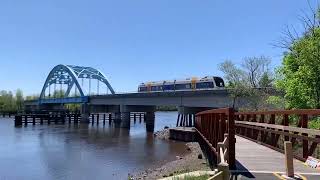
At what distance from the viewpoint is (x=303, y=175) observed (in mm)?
9844

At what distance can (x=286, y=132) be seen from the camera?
1333cm

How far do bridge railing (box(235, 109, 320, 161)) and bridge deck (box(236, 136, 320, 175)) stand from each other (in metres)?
0.59

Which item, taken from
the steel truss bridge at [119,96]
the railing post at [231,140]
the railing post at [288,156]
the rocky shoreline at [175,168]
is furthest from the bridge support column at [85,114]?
the railing post at [288,156]

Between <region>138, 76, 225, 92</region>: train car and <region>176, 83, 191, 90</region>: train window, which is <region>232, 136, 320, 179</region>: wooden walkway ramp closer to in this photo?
<region>138, 76, 225, 92</region>: train car

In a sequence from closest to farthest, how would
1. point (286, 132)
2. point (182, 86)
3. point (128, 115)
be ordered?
point (286, 132) < point (182, 86) < point (128, 115)

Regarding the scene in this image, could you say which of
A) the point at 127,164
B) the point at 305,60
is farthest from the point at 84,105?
the point at 305,60

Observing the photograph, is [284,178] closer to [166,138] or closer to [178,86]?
[166,138]

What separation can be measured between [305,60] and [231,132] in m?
12.6

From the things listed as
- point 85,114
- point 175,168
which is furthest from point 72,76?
point 175,168

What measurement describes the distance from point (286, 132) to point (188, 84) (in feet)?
217

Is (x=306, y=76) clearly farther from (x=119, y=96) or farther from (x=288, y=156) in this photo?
(x=119, y=96)

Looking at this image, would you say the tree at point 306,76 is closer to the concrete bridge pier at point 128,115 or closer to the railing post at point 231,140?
the railing post at point 231,140

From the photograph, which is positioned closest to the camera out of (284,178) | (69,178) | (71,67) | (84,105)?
(284,178)

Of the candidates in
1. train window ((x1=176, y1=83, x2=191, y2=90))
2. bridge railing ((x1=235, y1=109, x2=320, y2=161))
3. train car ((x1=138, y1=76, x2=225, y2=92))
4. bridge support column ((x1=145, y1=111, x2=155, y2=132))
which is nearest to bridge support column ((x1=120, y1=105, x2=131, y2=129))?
bridge support column ((x1=145, y1=111, x2=155, y2=132))
